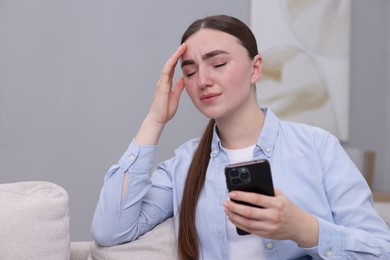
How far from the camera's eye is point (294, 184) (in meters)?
1.25

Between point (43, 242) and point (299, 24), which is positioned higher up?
point (299, 24)

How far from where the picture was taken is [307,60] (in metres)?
2.55

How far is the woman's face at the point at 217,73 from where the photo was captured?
1.29 meters

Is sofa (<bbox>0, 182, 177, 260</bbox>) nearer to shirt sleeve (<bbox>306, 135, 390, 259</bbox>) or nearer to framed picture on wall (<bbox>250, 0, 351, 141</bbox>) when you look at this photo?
shirt sleeve (<bbox>306, 135, 390, 259</bbox>)

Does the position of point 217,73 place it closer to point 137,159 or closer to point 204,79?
point 204,79

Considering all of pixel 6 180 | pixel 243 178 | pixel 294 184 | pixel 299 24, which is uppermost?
pixel 299 24

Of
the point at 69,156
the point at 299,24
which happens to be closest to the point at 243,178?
the point at 69,156

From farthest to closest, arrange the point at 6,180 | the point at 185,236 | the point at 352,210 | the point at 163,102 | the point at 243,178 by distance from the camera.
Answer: the point at 6,180
the point at 163,102
the point at 185,236
the point at 352,210
the point at 243,178

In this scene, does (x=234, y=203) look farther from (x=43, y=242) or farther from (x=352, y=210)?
(x=43, y=242)

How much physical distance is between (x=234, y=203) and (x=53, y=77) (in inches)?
60.2

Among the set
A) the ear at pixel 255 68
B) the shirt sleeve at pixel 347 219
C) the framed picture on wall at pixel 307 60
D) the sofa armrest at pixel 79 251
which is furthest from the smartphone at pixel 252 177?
the framed picture on wall at pixel 307 60

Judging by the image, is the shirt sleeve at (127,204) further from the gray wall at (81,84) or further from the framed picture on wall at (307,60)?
the framed picture on wall at (307,60)

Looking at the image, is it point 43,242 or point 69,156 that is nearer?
point 43,242

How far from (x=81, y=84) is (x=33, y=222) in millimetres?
1203
